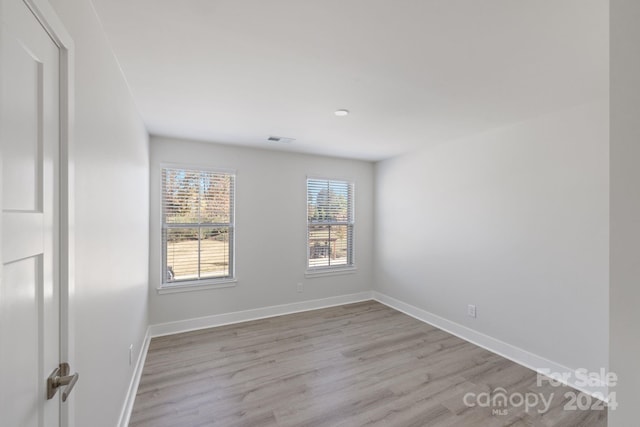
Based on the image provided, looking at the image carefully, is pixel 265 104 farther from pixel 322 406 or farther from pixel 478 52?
pixel 322 406

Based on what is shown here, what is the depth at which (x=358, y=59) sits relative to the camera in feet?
5.62

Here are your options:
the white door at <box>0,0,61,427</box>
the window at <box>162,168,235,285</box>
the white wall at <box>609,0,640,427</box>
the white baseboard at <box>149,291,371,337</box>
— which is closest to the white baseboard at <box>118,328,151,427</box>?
the white baseboard at <box>149,291,371,337</box>

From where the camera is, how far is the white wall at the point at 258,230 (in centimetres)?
337

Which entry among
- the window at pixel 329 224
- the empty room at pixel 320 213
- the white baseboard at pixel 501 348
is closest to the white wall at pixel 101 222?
the empty room at pixel 320 213

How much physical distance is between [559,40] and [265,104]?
1.99 metres

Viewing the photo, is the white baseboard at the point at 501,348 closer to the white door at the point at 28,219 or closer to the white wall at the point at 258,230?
the white wall at the point at 258,230

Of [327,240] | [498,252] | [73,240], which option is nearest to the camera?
[73,240]

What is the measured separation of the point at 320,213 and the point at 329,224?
24 centimetres

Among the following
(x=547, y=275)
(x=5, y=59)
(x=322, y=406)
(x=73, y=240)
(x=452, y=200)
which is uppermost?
(x=5, y=59)

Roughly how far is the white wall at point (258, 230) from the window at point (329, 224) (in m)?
0.16

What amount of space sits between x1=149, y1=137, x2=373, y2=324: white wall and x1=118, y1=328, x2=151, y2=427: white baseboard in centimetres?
58

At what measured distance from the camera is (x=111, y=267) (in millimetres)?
1607

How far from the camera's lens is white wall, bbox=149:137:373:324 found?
3.37 metres

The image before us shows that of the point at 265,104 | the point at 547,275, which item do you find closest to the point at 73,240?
the point at 265,104
